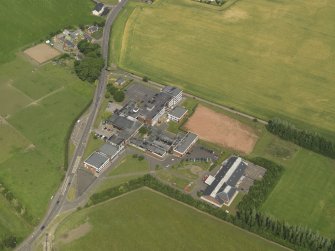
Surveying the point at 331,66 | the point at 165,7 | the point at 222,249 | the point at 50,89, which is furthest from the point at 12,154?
the point at 331,66

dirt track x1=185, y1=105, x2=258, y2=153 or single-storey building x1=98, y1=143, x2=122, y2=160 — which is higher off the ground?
single-storey building x1=98, y1=143, x2=122, y2=160

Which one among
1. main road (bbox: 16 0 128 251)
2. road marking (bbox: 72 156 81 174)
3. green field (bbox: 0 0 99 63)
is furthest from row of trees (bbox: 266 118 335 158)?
green field (bbox: 0 0 99 63)

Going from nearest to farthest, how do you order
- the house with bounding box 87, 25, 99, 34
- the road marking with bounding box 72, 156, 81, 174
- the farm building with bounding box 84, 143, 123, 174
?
the farm building with bounding box 84, 143, 123, 174, the road marking with bounding box 72, 156, 81, 174, the house with bounding box 87, 25, 99, 34

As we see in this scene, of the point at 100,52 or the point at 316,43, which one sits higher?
the point at 100,52

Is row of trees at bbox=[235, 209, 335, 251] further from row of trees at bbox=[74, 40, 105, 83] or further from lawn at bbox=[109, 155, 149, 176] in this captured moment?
row of trees at bbox=[74, 40, 105, 83]

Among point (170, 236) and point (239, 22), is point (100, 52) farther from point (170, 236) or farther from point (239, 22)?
point (170, 236)

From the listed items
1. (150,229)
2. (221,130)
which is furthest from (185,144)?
(150,229)

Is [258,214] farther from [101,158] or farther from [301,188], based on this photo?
[101,158]
